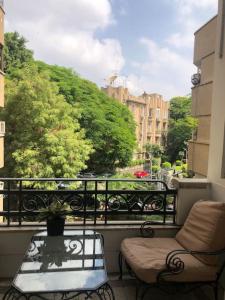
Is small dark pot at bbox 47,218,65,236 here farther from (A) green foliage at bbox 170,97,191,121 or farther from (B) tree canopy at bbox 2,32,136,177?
(A) green foliage at bbox 170,97,191,121

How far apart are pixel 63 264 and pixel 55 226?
48 centimetres

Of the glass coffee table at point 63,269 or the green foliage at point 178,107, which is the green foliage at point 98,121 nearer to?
the glass coffee table at point 63,269

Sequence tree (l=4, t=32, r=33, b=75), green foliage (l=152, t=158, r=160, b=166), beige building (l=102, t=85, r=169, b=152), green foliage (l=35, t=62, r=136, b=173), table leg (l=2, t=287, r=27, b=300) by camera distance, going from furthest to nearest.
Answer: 1. beige building (l=102, t=85, r=169, b=152)
2. green foliage (l=152, t=158, r=160, b=166)
3. tree (l=4, t=32, r=33, b=75)
4. green foliage (l=35, t=62, r=136, b=173)
5. table leg (l=2, t=287, r=27, b=300)

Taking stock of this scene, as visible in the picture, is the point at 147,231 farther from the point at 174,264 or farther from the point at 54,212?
the point at 54,212

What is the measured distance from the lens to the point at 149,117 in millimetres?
28703

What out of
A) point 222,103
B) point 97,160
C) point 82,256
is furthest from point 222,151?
point 97,160

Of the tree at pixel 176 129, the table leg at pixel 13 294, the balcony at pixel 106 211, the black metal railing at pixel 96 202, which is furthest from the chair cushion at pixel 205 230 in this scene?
the tree at pixel 176 129

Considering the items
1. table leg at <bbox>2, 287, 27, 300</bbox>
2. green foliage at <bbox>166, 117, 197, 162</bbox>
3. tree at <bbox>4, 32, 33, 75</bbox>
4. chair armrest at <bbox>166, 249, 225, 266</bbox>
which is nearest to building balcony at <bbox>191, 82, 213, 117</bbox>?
chair armrest at <bbox>166, 249, 225, 266</bbox>

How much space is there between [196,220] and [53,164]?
8162mm

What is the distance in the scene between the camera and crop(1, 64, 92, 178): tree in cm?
982

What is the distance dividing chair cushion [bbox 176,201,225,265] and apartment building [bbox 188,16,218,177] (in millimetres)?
1343

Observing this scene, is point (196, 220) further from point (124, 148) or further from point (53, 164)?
point (124, 148)

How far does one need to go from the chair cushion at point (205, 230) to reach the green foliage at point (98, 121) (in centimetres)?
1119

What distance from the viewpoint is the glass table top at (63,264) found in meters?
1.71
